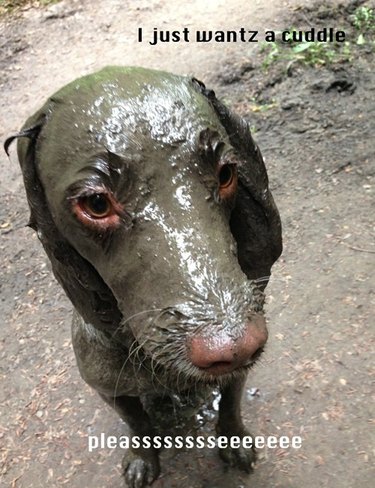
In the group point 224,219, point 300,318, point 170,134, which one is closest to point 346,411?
point 300,318

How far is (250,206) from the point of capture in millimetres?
2160

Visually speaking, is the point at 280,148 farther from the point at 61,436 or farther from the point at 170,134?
the point at 170,134

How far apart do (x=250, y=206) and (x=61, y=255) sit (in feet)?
2.18

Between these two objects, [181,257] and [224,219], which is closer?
[181,257]

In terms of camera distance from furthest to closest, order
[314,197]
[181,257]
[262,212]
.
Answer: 1. [314,197]
2. [262,212]
3. [181,257]

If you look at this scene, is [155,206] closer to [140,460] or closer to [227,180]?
[227,180]

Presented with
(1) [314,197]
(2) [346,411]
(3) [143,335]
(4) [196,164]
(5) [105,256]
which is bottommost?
(2) [346,411]

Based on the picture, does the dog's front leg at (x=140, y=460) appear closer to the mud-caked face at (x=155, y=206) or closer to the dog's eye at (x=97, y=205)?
the mud-caked face at (x=155, y=206)

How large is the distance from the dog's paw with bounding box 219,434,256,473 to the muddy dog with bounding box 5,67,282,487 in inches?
51.2

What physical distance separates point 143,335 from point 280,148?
11.1 feet

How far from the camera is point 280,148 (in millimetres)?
4883
